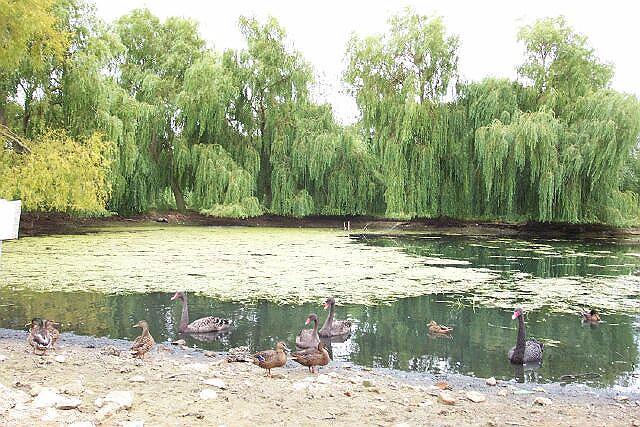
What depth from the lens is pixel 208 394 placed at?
3896 millimetres

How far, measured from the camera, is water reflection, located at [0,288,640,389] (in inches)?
208

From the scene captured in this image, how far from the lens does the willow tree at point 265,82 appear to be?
22.3 metres

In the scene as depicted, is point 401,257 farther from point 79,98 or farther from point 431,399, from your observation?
point 79,98

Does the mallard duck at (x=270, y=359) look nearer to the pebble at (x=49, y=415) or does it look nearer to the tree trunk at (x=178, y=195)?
the pebble at (x=49, y=415)

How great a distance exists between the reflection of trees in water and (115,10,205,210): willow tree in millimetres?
8402

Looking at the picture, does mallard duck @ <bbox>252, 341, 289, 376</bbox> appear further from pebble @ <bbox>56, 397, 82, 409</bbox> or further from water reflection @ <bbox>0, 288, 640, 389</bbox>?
pebble @ <bbox>56, 397, 82, 409</bbox>

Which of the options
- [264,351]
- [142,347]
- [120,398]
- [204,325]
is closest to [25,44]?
[204,325]

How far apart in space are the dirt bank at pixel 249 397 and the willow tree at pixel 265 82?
17.5m

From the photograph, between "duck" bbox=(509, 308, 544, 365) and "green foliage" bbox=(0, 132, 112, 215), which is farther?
"green foliage" bbox=(0, 132, 112, 215)

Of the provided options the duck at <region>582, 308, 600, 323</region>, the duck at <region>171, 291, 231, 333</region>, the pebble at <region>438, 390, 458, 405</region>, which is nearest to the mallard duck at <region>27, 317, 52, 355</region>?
the duck at <region>171, 291, 231, 333</region>

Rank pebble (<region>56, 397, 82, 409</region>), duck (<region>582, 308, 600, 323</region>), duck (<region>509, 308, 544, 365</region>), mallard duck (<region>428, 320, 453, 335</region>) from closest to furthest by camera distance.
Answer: pebble (<region>56, 397, 82, 409</region>), duck (<region>509, 308, 544, 365</region>), mallard duck (<region>428, 320, 453, 335</region>), duck (<region>582, 308, 600, 323</region>)

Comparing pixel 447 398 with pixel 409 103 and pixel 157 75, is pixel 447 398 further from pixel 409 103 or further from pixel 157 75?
pixel 157 75

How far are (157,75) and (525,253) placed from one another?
49.7 ft

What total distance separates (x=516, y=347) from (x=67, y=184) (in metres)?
10.8
